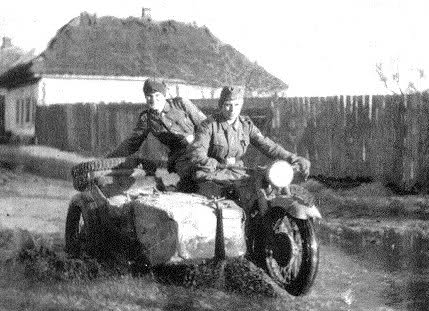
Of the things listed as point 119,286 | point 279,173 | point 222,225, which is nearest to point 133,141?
point 119,286

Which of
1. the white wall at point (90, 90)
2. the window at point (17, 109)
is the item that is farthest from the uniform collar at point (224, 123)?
the window at point (17, 109)

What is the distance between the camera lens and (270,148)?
20.8 feet

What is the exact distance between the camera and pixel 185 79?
105 ft

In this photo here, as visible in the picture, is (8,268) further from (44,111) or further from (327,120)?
(44,111)

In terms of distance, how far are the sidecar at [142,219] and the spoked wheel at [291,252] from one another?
0.89 feet

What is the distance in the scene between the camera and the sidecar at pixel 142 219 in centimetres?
555

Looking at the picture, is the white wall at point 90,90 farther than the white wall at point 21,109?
No

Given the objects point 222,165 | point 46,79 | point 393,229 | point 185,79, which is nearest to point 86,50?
point 46,79

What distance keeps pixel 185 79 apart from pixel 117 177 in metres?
25.5

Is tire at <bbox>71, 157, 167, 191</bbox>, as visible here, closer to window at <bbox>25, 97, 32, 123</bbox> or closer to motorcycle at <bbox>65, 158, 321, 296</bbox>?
motorcycle at <bbox>65, 158, 321, 296</bbox>

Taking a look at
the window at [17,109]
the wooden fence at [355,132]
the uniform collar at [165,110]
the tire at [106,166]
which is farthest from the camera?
the window at [17,109]

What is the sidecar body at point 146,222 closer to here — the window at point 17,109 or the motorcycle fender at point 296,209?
the motorcycle fender at point 296,209

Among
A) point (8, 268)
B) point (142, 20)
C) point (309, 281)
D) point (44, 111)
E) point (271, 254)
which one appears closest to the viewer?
point (309, 281)

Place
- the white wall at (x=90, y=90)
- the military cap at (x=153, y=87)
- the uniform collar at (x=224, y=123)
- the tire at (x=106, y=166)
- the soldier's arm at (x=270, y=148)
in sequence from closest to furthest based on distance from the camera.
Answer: the soldier's arm at (x=270, y=148) < the uniform collar at (x=224, y=123) < the tire at (x=106, y=166) < the military cap at (x=153, y=87) < the white wall at (x=90, y=90)
